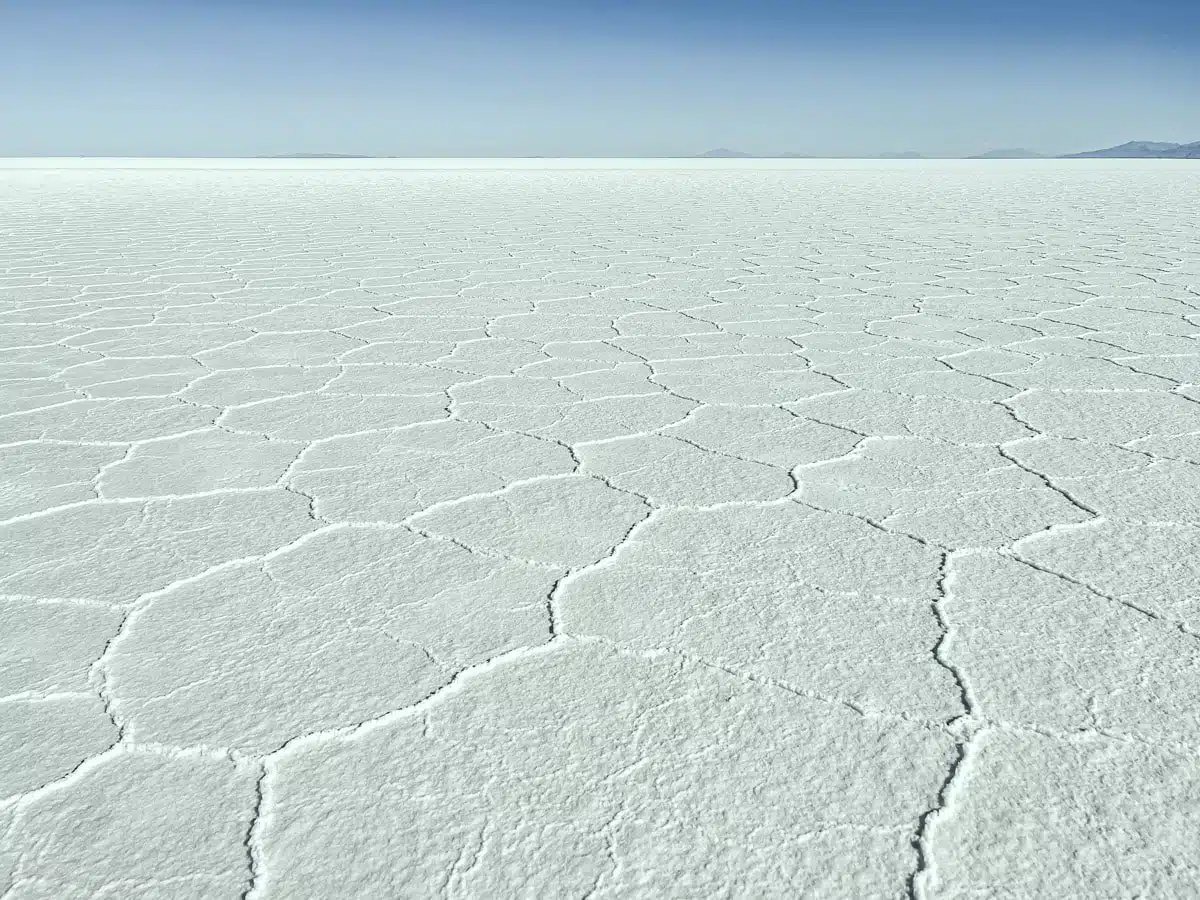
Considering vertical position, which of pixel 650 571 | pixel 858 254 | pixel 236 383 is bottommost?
pixel 858 254

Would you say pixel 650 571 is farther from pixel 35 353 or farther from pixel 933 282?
pixel 933 282

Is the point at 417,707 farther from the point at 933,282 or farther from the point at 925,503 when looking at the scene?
the point at 933,282

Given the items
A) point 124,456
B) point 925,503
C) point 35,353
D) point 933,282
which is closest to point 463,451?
point 124,456

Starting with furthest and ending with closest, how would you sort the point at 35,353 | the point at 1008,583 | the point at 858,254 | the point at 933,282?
the point at 858,254 → the point at 933,282 → the point at 35,353 → the point at 1008,583

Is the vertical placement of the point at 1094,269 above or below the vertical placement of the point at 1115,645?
below

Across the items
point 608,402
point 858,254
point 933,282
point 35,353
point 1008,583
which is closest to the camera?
point 1008,583

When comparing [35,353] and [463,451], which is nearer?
[463,451]
